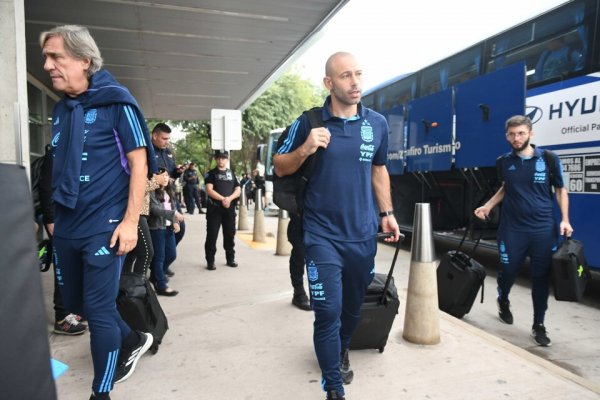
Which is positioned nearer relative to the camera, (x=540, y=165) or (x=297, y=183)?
(x=297, y=183)

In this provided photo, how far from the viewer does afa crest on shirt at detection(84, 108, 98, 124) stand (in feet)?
7.60

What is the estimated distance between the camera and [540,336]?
3.95 m

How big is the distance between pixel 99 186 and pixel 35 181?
144cm

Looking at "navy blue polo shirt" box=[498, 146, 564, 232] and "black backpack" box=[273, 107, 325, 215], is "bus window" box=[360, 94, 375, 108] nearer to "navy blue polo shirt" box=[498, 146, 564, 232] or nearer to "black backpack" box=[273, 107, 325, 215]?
"navy blue polo shirt" box=[498, 146, 564, 232]

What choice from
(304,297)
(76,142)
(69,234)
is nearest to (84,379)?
(69,234)

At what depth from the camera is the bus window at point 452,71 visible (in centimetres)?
777

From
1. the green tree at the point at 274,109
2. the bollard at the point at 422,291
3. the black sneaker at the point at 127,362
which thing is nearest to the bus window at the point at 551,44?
the bollard at the point at 422,291

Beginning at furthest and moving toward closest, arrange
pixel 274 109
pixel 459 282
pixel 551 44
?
pixel 274 109, pixel 551 44, pixel 459 282

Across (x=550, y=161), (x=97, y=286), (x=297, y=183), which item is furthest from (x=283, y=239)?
(x=97, y=286)

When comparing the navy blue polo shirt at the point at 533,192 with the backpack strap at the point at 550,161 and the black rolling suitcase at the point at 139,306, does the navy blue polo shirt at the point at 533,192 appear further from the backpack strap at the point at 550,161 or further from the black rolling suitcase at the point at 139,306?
the black rolling suitcase at the point at 139,306

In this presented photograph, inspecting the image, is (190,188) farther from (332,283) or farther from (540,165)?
(332,283)

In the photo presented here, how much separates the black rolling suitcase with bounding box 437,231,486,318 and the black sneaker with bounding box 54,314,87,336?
133 inches

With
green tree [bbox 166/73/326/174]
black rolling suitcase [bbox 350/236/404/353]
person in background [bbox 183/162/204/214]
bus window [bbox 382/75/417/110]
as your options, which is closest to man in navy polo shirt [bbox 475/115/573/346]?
black rolling suitcase [bbox 350/236/404/353]

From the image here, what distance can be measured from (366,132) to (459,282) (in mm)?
2409
